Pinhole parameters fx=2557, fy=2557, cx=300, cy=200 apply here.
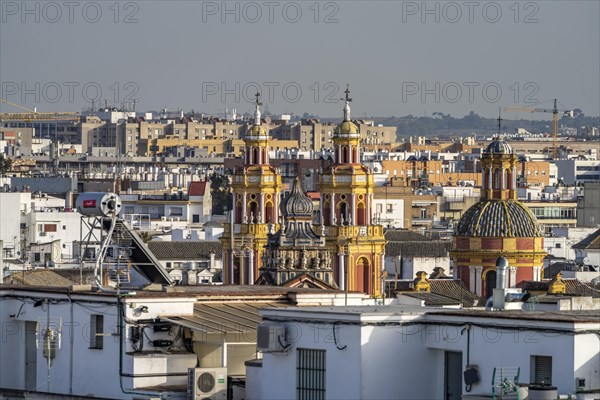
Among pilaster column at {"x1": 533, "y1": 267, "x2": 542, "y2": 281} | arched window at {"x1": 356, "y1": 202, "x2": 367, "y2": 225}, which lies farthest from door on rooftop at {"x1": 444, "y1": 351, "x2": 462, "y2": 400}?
arched window at {"x1": 356, "y1": 202, "x2": 367, "y2": 225}

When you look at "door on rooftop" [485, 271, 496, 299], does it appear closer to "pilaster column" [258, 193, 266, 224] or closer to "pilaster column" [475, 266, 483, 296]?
"pilaster column" [475, 266, 483, 296]

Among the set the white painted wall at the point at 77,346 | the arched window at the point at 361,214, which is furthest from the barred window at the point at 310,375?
the arched window at the point at 361,214

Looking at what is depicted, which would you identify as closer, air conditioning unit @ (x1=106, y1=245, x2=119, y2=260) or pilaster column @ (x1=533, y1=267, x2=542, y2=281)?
air conditioning unit @ (x1=106, y1=245, x2=119, y2=260)

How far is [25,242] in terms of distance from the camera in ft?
253

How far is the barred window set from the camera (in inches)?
888

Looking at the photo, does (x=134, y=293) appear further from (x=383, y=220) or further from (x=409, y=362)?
(x=383, y=220)

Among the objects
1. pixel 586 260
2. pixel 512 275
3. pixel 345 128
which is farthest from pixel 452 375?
pixel 586 260

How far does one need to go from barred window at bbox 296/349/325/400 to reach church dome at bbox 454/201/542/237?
3862 cm

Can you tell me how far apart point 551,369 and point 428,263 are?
58315mm

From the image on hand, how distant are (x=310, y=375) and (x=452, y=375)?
4.15 feet

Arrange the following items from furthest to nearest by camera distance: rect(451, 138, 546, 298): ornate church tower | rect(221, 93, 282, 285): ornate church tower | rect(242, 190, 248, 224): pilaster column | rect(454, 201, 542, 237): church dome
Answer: rect(242, 190, 248, 224): pilaster column → rect(221, 93, 282, 285): ornate church tower → rect(454, 201, 542, 237): church dome → rect(451, 138, 546, 298): ornate church tower

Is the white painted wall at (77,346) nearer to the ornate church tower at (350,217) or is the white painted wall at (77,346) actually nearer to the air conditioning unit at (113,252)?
the air conditioning unit at (113,252)

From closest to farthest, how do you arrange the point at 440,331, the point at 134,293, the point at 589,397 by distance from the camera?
the point at 589,397 → the point at 440,331 → the point at 134,293

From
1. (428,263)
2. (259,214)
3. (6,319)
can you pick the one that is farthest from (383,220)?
Answer: (6,319)
